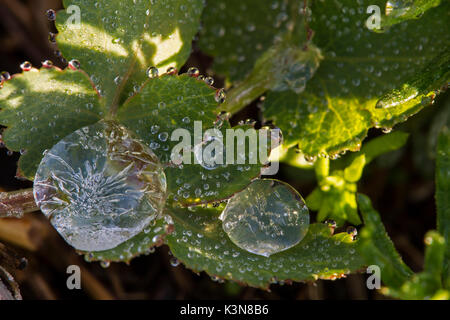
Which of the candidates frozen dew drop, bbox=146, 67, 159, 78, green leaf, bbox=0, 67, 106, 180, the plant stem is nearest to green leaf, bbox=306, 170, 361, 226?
frozen dew drop, bbox=146, 67, 159, 78

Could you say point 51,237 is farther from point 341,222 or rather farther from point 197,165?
point 341,222

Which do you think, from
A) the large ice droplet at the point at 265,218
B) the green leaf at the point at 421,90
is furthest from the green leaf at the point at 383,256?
the green leaf at the point at 421,90

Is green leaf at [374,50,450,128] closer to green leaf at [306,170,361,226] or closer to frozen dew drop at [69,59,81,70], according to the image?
green leaf at [306,170,361,226]

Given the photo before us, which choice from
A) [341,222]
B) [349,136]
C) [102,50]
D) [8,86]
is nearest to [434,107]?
[349,136]

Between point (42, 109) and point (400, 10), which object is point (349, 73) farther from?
point (42, 109)

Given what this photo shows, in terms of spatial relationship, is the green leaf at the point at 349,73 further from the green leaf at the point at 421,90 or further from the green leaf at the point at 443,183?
the green leaf at the point at 443,183

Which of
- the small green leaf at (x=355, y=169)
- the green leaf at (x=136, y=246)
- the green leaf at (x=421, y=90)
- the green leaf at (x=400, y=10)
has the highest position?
the green leaf at (x=400, y=10)
